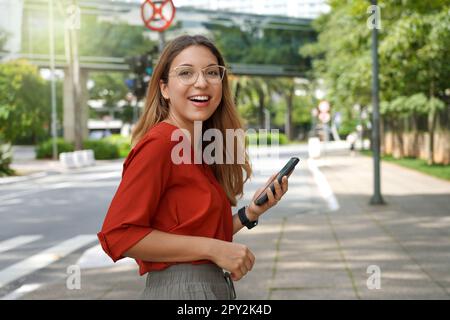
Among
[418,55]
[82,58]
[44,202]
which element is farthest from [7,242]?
[82,58]

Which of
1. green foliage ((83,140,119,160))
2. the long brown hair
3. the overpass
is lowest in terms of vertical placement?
green foliage ((83,140,119,160))

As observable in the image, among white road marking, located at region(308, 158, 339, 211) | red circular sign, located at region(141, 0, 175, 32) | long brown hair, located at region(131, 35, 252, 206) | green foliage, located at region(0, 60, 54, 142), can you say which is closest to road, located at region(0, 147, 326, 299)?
white road marking, located at region(308, 158, 339, 211)

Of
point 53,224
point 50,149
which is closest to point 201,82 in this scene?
point 53,224

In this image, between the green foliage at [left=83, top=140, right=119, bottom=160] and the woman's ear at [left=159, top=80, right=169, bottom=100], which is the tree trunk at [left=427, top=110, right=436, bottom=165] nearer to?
the green foliage at [left=83, top=140, right=119, bottom=160]

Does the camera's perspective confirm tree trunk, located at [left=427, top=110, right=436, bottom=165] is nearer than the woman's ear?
No

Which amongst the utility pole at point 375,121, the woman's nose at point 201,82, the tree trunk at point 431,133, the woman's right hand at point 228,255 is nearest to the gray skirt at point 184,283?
the woman's right hand at point 228,255

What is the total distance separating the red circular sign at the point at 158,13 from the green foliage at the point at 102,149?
2846 cm

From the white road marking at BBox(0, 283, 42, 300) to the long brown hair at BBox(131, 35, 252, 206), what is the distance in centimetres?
441

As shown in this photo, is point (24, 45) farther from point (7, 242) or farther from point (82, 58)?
point (7, 242)

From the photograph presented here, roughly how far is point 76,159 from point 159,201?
29.7 metres

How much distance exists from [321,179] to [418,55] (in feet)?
17.3

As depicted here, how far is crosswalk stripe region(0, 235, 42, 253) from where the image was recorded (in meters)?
9.20

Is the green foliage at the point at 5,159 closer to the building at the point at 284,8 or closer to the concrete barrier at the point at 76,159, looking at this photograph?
the concrete barrier at the point at 76,159
